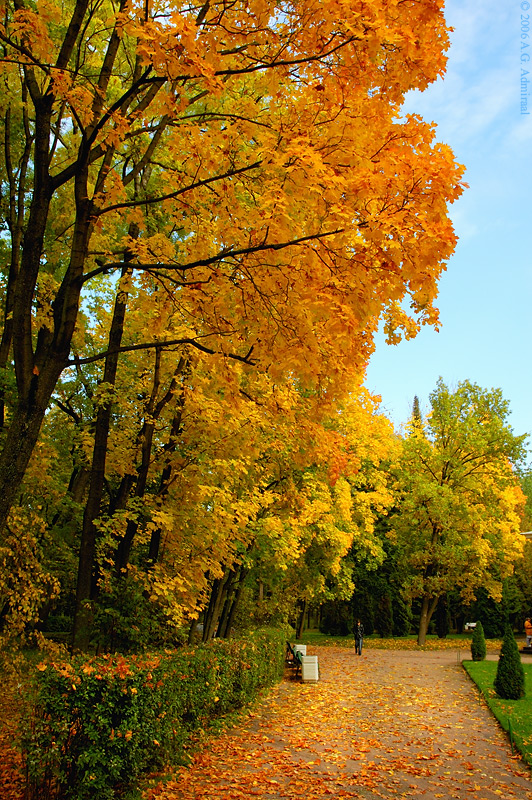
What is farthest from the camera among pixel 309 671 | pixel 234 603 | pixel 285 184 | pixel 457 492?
pixel 457 492

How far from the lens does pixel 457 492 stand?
2636 centimetres

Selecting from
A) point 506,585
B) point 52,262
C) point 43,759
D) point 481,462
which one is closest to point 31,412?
point 43,759

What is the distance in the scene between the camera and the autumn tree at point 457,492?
2531 cm

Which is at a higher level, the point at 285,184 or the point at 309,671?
the point at 285,184

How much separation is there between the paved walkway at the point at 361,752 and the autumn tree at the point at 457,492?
11664 millimetres

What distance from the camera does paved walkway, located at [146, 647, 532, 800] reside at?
251 inches

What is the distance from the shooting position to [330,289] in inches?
174

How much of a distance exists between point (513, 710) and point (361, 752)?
14.7 feet

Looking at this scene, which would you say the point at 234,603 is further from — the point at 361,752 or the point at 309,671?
the point at 361,752

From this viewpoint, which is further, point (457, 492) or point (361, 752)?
point (457, 492)

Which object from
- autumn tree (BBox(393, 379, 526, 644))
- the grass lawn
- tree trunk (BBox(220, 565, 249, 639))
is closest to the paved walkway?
the grass lawn

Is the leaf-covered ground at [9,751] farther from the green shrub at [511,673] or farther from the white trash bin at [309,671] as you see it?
the green shrub at [511,673]

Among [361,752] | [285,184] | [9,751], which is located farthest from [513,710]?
[285,184]

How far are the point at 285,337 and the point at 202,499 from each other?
5403mm
